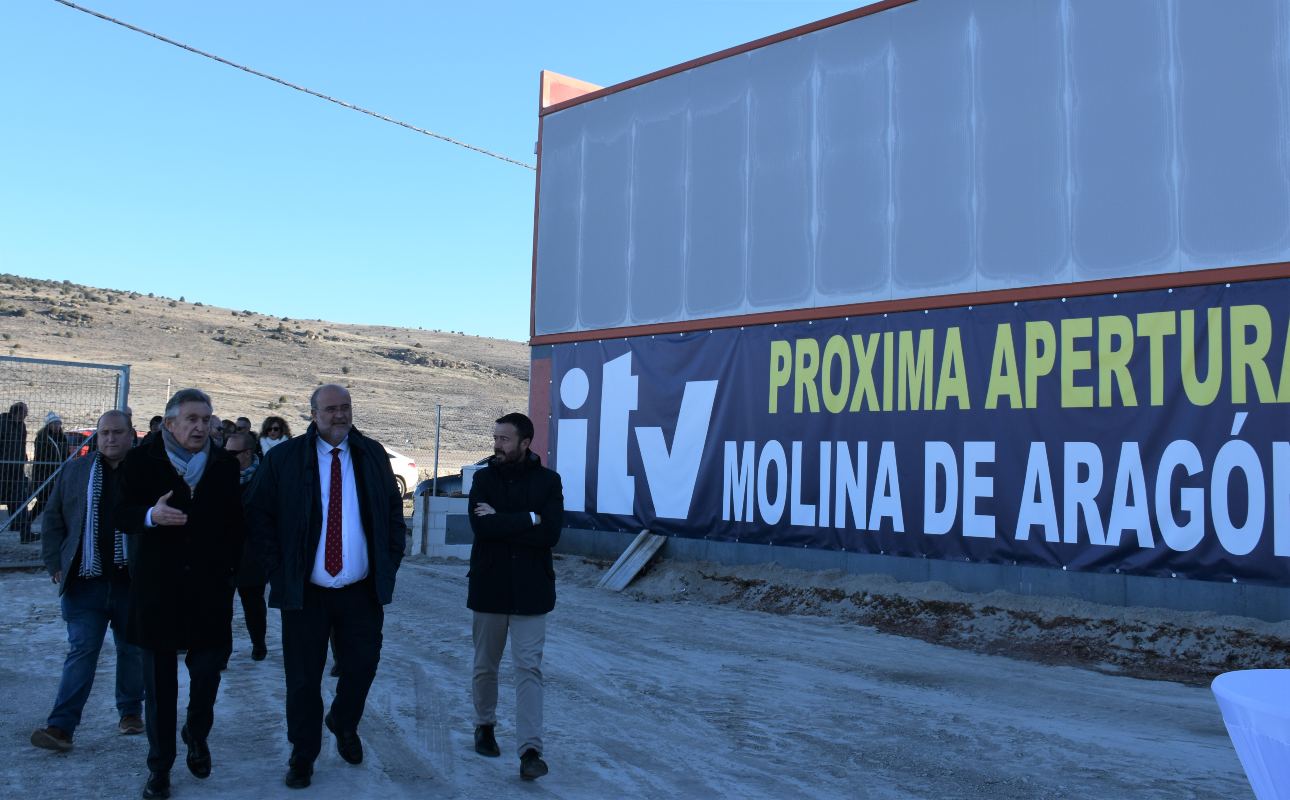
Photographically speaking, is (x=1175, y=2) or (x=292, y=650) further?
(x=1175, y=2)

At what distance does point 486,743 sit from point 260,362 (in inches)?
2380

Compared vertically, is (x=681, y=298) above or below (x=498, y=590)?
above

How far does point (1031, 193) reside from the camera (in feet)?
38.6

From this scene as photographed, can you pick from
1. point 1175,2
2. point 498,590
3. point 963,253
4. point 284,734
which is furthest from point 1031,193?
point 284,734

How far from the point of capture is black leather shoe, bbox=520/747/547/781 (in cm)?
545

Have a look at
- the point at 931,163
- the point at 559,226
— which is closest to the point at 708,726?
the point at 931,163

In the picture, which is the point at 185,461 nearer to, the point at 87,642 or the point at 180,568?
the point at 180,568

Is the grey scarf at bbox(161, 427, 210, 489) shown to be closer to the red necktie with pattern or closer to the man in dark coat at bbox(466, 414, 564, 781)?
the red necktie with pattern

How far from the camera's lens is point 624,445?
15.7 meters

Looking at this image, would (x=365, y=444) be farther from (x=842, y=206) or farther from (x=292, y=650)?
(x=842, y=206)

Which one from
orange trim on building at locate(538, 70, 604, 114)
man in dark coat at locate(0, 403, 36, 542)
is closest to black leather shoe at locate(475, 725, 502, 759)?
man in dark coat at locate(0, 403, 36, 542)

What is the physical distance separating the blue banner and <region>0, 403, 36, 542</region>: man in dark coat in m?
7.51

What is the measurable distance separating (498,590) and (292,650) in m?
1.11

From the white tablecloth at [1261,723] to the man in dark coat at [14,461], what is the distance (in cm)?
1405
